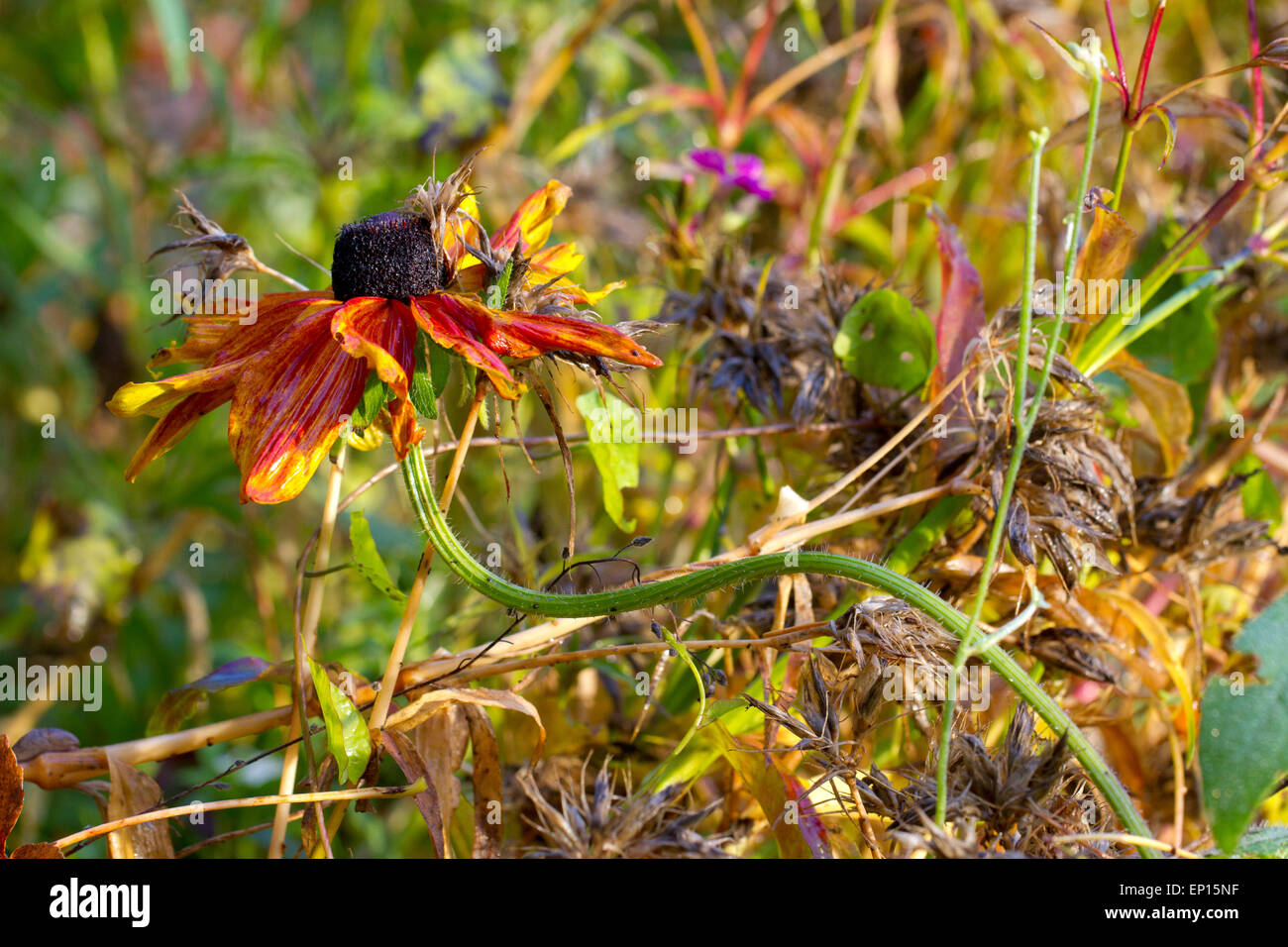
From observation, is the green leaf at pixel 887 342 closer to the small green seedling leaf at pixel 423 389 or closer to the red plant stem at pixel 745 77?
the small green seedling leaf at pixel 423 389

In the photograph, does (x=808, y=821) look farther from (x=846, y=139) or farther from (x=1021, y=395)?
(x=846, y=139)

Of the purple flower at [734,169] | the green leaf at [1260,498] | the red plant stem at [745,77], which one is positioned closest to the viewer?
the green leaf at [1260,498]

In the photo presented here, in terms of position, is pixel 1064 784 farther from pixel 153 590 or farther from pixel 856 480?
pixel 153 590

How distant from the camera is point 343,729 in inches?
16.2

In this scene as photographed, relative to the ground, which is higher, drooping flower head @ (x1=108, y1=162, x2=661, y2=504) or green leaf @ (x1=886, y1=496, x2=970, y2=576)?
drooping flower head @ (x1=108, y1=162, x2=661, y2=504)

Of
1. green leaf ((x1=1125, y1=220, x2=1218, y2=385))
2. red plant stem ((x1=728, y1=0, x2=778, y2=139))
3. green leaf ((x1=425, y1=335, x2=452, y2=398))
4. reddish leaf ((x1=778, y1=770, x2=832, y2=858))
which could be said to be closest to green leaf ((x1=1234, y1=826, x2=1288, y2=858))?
reddish leaf ((x1=778, y1=770, x2=832, y2=858))

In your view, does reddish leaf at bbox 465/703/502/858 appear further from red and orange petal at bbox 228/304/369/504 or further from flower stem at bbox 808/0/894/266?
flower stem at bbox 808/0/894/266

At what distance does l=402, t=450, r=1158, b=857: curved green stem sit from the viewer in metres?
0.37

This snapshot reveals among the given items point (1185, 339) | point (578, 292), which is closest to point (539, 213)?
point (578, 292)

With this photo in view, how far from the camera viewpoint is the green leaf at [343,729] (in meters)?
0.41

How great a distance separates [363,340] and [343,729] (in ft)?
0.53

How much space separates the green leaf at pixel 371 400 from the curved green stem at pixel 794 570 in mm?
23

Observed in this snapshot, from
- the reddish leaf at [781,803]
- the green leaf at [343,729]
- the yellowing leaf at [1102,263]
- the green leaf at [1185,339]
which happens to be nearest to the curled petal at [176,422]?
the green leaf at [343,729]
